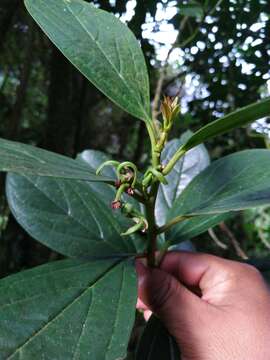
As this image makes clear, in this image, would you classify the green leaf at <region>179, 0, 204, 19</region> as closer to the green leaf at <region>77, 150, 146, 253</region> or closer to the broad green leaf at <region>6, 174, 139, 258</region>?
the green leaf at <region>77, 150, 146, 253</region>

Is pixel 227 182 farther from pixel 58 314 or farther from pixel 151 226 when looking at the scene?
pixel 58 314

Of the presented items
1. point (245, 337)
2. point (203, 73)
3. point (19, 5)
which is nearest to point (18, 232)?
point (19, 5)

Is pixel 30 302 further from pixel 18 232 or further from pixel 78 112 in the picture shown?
pixel 78 112

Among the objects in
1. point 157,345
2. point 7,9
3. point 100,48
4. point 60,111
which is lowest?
point 157,345

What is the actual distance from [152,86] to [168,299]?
130cm

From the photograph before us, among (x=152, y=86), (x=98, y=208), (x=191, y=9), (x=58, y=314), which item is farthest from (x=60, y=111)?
(x=58, y=314)

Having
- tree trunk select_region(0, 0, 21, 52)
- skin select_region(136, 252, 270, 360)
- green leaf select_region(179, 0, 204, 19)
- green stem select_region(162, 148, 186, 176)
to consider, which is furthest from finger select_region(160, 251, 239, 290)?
tree trunk select_region(0, 0, 21, 52)

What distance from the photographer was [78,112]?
1.88 m

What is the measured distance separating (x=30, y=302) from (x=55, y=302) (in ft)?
0.09

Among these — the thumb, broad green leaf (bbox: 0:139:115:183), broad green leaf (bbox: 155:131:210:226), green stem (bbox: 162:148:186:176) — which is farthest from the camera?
broad green leaf (bbox: 155:131:210:226)

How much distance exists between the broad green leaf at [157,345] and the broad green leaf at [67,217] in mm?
115

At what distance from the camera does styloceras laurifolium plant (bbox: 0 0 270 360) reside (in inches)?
18.7

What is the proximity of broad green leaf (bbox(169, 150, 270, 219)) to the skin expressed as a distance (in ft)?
0.36

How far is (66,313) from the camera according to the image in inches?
19.9
